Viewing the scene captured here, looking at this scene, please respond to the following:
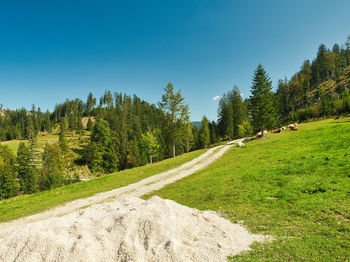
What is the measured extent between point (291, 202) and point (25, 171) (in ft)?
196

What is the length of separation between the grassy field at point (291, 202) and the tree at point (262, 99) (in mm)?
20276

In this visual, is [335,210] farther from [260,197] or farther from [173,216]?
[173,216]

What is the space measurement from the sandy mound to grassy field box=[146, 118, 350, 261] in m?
0.91

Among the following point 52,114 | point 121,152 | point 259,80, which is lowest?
point 121,152

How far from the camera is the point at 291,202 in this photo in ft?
27.1

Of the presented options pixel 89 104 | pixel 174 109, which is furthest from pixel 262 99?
pixel 89 104

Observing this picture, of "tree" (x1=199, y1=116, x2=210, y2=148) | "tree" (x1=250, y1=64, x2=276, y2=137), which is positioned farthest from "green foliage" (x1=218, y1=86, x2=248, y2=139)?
"tree" (x1=250, y1=64, x2=276, y2=137)

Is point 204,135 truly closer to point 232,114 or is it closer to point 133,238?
point 232,114

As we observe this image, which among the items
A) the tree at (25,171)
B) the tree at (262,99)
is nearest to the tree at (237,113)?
the tree at (262,99)

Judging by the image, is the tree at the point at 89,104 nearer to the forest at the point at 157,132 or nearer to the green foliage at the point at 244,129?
the forest at the point at 157,132

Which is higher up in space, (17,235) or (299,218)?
(17,235)

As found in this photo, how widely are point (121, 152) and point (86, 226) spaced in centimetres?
5506

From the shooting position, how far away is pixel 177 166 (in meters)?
22.6

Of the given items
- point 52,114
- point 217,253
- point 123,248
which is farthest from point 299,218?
point 52,114
